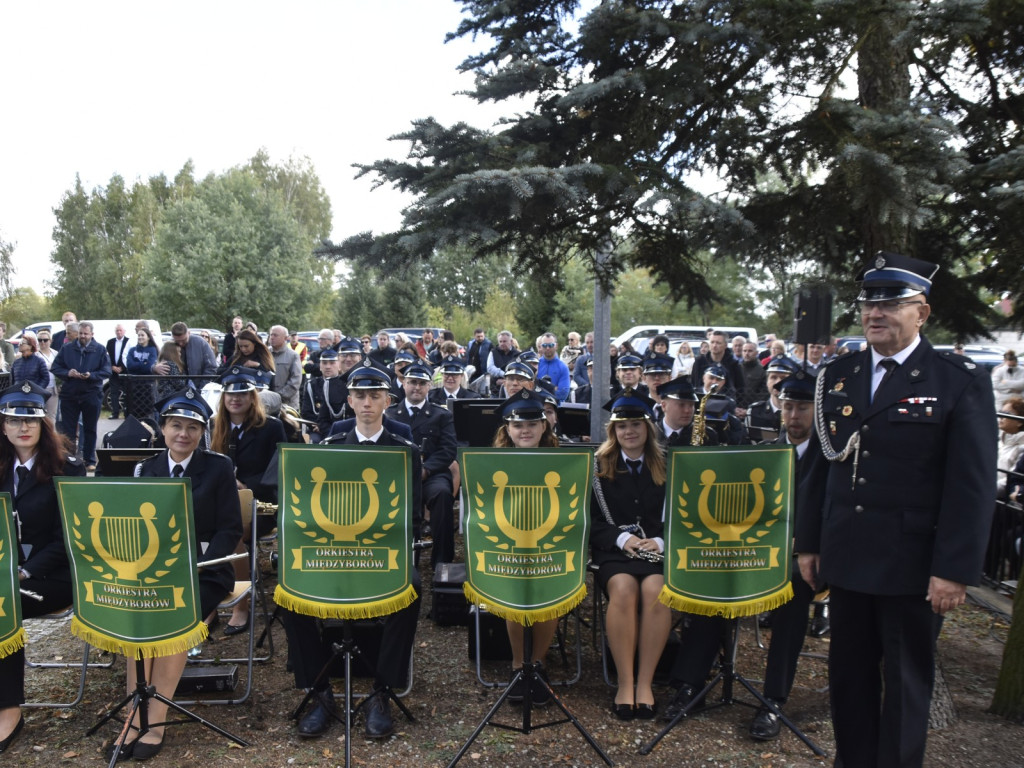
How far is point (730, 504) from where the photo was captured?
4199mm

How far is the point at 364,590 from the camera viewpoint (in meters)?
4.14

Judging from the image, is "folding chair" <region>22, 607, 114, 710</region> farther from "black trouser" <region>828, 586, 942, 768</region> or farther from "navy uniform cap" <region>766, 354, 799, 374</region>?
"navy uniform cap" <region>766, 354, 799, 374</region>

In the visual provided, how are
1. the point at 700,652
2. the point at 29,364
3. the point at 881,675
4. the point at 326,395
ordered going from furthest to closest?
the point at 29,364 → the point at 326,395 → the point at 700,652 → the point at 881,675

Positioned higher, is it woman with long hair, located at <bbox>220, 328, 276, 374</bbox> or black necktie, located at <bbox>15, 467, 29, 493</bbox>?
woman with long hair, located at <bbox>220, 328, 276, 374</bbox>

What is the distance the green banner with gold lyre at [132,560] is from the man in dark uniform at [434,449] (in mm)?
2684

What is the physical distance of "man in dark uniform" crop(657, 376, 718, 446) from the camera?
20.0ft

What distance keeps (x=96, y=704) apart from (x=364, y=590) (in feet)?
6.33

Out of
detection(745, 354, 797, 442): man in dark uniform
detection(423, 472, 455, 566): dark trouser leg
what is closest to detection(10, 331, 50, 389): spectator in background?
detection(423, 472, 455, 566): dark trouser leg

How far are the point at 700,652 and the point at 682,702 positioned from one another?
282 millimetres

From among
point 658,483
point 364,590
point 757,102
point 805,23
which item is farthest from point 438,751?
point 805,23

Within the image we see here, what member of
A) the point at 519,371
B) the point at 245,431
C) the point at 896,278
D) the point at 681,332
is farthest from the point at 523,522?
the point at 681,332

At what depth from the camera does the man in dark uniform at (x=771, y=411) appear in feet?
24.3

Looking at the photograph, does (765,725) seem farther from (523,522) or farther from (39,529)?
(39,529)

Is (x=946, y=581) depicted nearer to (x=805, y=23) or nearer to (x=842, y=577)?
(x=842, y=577)
